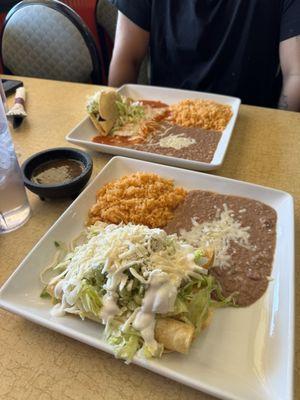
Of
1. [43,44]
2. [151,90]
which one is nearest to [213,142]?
[151,90]

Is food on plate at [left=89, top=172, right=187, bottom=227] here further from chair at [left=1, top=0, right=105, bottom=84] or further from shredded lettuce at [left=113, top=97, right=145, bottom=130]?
chair at [left=1, top=0, right=105, bottom=84]

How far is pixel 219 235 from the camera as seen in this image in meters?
0.90

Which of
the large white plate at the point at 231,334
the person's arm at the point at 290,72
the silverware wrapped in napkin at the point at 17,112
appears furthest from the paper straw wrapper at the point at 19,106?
the person's arm at the point at 290,72

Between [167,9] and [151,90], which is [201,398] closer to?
[151,90]

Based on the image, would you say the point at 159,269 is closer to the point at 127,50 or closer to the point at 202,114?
the point at 202,114

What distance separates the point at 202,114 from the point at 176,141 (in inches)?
7.9

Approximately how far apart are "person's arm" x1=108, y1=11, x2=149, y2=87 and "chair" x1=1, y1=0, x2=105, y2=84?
15cm

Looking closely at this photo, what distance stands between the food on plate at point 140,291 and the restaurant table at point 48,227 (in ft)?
0.20

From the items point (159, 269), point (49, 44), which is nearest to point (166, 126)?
point (159, 269)

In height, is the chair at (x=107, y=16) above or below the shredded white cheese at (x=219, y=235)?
above

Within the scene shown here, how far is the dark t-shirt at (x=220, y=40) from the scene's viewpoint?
170 centimetres

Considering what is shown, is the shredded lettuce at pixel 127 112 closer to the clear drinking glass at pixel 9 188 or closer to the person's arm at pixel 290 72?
the clear drinking glass at pixel 9 188

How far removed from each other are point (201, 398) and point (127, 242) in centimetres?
A: 31

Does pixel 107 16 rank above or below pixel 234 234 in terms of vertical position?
above
